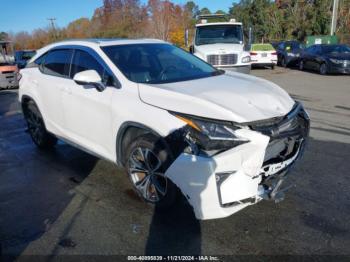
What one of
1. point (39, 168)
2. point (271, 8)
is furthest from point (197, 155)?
point (271, 8)

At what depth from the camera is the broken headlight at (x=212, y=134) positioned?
309 centimetres

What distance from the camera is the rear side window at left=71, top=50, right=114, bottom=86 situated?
4160mm

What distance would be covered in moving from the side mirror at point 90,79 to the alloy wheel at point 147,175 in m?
0.89

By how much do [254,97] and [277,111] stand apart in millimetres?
257

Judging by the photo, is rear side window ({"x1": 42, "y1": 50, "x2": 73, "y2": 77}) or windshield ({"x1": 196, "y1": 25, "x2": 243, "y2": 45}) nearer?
rear side window ({"x1": 42, "y1": 50, "x2": 73, "y2": 77})

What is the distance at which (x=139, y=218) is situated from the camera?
3.74 meters

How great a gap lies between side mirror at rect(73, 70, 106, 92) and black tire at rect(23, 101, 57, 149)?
203 centimetres

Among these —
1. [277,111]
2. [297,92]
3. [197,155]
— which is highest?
[277,111]

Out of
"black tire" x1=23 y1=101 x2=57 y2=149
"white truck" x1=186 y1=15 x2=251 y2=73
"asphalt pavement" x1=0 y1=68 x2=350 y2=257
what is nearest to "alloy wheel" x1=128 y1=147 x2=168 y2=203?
"asphalt pavement" x1=0 y1=68 x2=350 y2=257

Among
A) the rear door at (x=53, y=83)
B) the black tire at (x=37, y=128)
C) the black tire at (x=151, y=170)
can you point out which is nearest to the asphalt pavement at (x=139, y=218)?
the black tire at (x=151, y=170)

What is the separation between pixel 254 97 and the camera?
3523 millimetres

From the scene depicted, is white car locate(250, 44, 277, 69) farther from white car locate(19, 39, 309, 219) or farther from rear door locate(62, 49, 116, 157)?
rear door locate(62, 49, 116, 157)

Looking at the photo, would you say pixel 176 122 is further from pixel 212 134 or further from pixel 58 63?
pixel 58 63

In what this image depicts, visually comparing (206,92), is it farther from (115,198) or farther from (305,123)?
(115,198)
